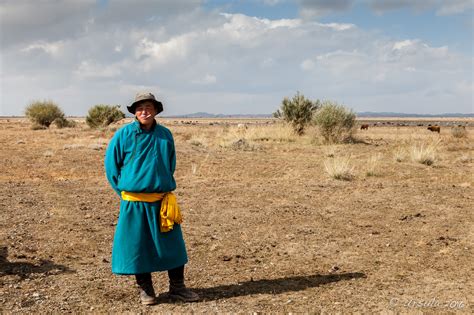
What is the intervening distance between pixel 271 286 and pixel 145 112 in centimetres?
219

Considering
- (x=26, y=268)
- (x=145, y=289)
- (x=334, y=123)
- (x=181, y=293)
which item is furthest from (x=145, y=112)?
(x=334, y=123)

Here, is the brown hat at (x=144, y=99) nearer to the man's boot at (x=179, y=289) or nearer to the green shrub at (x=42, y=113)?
the man's boot at (x=179, y=289)

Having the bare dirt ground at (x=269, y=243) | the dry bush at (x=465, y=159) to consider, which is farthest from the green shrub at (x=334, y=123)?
the bare dirt ground at (x=269, y=243)

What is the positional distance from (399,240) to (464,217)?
1.97m

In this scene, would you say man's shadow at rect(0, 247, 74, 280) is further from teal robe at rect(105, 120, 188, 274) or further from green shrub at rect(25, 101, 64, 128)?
green shrub at rect(25, 101, 64, 128)

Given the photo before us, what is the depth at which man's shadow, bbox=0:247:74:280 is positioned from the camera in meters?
5.57

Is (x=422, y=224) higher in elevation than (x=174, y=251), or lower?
lower

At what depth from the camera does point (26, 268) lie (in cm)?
575

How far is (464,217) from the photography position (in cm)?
850

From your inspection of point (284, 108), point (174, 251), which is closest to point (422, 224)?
point (174, 251)

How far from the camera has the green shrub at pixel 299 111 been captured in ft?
93.0

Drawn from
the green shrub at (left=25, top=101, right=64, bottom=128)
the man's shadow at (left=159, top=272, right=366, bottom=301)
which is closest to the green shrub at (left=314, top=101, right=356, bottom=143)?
the man's shadow at (left=159, top=272, right=366, bottom=301)

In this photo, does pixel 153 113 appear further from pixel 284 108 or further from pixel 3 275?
pixel 284 108

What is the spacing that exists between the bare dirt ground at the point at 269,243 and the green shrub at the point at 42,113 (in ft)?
99.8
